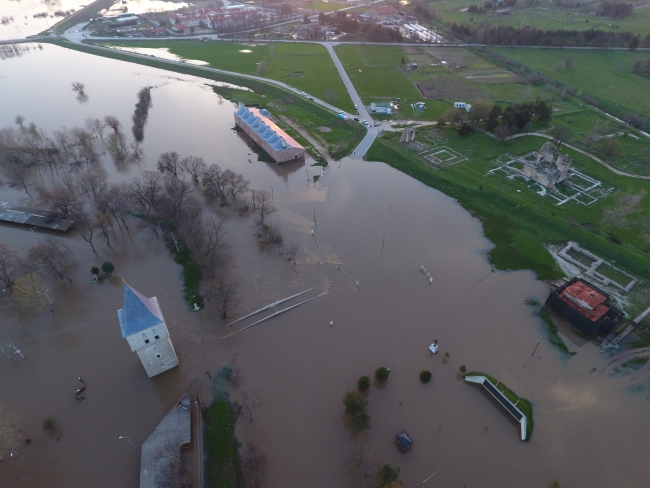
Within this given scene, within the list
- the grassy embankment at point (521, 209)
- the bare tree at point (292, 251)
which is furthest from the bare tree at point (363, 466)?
the grassy embankment at point (521, 209)

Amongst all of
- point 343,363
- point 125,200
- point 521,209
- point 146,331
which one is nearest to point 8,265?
point 125,200

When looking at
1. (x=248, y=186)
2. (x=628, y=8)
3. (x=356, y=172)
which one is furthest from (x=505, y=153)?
(x=628, y=8)

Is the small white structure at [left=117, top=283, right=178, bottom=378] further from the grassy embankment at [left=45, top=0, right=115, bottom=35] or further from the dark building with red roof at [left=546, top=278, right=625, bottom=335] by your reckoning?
the grassy embankment at [left=45, top=0, right=115, bottom=35]

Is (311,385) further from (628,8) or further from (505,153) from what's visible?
(628,8)

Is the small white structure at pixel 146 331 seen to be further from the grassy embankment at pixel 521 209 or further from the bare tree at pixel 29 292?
the grassy embankment at pixel 521 209

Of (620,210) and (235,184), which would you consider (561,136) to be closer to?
(620,210)

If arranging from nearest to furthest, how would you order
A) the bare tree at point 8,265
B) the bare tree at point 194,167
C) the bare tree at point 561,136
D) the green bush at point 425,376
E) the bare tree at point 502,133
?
the green bush at point 425,376, the bare tree at point 8,265, the bare tree at point 194,167, the bare tree at point 561,136, the bare tree at point 502,133
